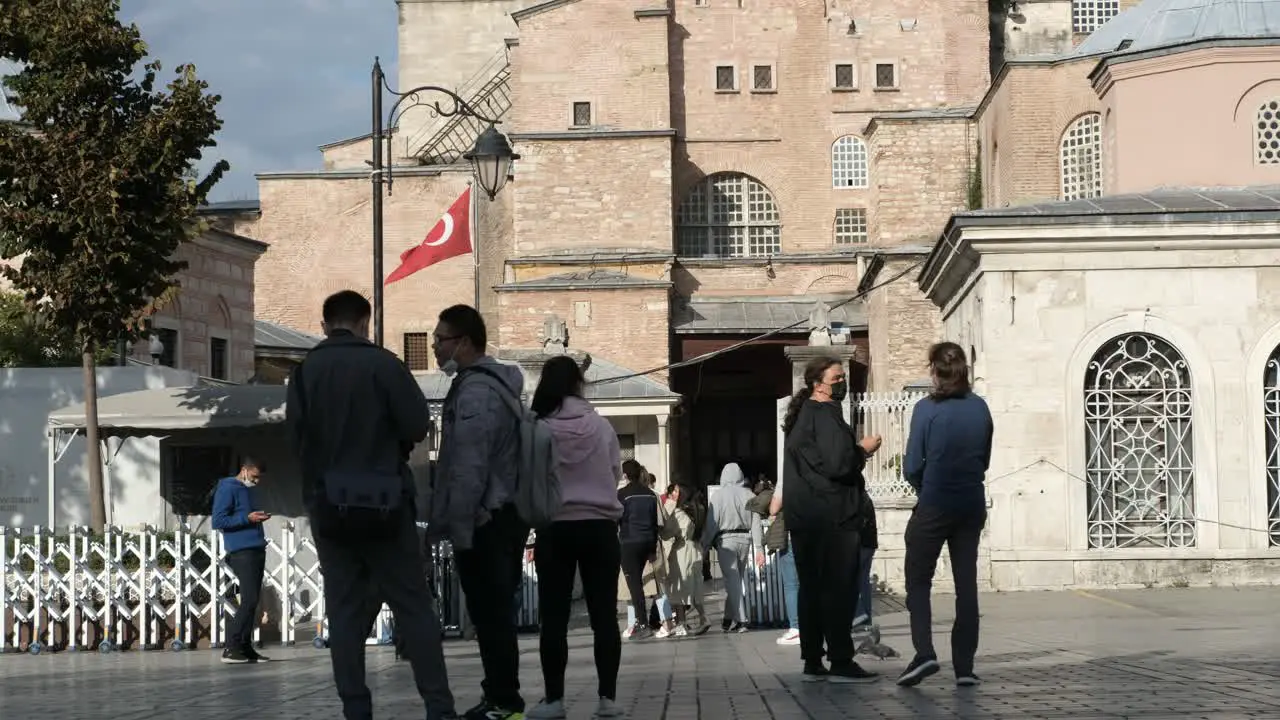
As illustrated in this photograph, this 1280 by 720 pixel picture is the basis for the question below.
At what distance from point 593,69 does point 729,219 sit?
540 cm

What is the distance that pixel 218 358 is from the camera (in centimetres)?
4212

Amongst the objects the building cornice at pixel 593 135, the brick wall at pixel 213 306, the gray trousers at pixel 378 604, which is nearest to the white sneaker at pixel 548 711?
the gray trousers at pixel 378 604

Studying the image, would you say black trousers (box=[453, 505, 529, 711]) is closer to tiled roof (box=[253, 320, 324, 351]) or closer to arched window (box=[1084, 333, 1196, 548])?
arched window (box=[1084, 333, 1196, 548])

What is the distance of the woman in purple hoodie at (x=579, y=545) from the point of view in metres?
9.16

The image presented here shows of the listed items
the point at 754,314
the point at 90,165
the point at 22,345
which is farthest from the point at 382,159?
the point at 754,314

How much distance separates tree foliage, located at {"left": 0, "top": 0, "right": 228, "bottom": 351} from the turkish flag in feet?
25.5

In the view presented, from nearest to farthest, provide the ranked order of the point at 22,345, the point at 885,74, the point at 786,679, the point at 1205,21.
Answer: the point at 786,679, the point at 22,345, the point at 1205,21, the point at 885,74

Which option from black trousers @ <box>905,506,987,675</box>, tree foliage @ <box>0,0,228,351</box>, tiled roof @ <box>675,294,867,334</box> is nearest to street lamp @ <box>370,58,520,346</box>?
tree foliage @ <box>0,0,228,351</box>

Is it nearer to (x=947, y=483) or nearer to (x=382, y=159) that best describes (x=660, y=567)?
(x=382, y=159)

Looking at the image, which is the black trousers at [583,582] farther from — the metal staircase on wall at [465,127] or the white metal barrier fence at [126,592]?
the metal staircase on wall at [465,127]

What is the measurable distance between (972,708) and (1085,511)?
13.0m

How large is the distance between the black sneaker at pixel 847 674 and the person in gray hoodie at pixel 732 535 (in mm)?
7611

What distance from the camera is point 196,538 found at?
16891 millimetres

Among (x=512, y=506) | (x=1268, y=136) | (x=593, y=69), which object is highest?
(x=593, y=69)
